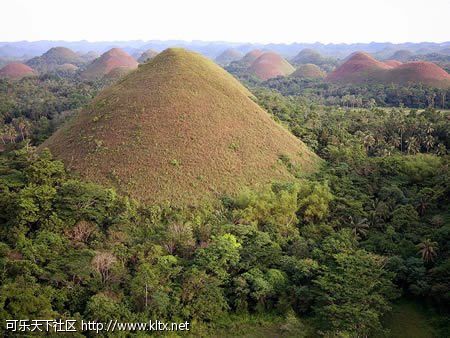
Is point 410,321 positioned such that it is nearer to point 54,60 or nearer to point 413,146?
point 413,146

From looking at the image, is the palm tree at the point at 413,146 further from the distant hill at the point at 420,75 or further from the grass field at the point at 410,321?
the distant hill at the point at 420,75

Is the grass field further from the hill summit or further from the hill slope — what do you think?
the hill slope

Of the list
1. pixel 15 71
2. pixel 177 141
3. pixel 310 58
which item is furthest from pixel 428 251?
Result: pixel 310 58

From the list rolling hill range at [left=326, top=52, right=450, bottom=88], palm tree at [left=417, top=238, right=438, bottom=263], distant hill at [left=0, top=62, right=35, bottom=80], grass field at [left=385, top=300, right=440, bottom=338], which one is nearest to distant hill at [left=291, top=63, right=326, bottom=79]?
rolling hill range at [left=326, top=52, right=450, bottom=88]

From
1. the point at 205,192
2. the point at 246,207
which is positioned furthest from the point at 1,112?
the point at 246,207

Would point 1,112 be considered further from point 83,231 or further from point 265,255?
point 265,255
